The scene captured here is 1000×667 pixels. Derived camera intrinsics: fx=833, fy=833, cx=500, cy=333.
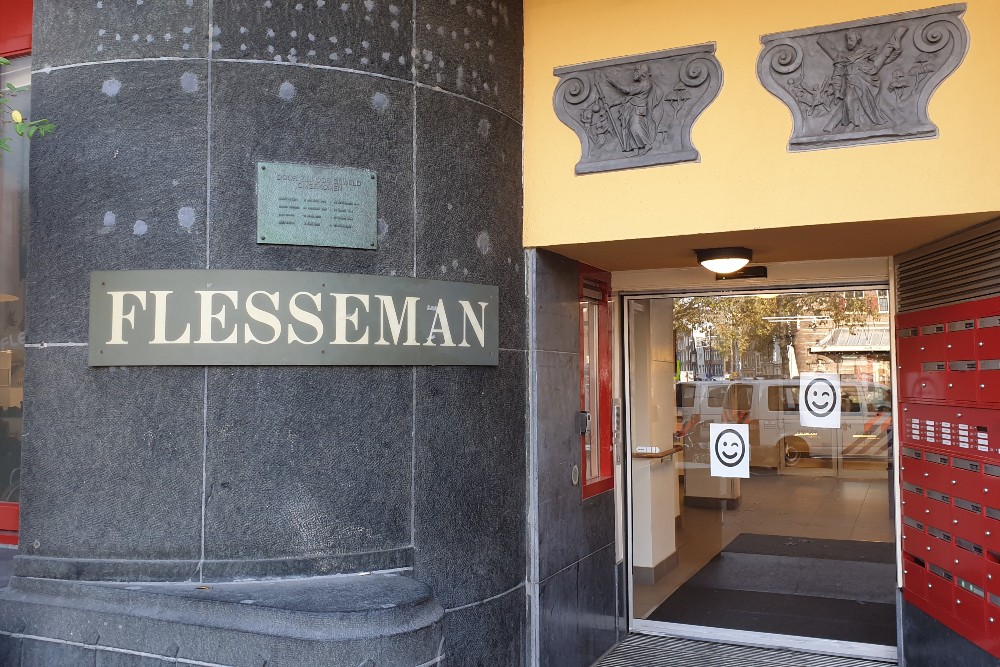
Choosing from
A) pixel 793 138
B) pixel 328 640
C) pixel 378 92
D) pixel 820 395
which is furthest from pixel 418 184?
pixel 820 395

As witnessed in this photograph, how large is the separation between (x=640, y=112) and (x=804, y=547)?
3.81 m

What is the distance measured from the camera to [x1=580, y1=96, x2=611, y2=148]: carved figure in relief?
4848mm

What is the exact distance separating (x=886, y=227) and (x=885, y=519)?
7.62 feet

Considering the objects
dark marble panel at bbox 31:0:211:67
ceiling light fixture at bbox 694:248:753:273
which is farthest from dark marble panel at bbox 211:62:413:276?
ceiling light fixture at bbox 694:248:753:273

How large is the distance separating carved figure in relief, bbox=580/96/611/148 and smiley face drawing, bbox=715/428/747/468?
2439mm

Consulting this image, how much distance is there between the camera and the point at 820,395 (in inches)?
233

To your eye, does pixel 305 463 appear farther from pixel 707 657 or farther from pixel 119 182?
pixel 707 657

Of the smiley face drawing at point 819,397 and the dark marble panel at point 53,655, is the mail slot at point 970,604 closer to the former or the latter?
the smiley face drawing at point 819,397

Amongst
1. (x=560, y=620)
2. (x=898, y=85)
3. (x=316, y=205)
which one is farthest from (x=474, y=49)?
(x=560, y=620)

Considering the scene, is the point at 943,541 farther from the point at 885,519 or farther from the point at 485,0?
the point at 485,0

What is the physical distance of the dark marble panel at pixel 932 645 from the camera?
443 cm

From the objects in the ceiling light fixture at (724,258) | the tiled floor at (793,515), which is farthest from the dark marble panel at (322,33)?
the tiled floor at (793,515)

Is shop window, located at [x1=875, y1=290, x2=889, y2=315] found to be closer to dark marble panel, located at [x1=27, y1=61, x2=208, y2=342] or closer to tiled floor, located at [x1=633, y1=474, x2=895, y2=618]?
tiled floor, located at [x1=633, y1=474, x2=895, y2=618]

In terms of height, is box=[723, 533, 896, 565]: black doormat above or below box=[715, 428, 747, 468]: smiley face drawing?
below
